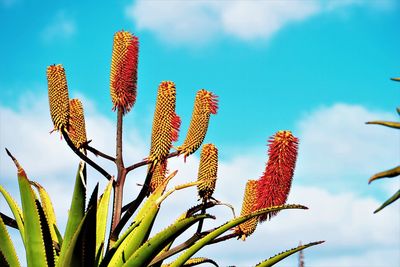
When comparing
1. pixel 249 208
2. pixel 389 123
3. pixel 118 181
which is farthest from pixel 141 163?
pixel 389 123

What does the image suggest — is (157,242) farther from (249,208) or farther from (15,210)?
(15,210)

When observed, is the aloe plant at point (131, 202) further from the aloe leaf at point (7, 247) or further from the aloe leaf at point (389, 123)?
the aloe leaf at point (389, 123)

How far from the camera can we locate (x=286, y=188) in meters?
4.27

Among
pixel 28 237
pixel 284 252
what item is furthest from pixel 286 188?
pixel 28 237

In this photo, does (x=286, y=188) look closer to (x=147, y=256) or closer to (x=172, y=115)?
(x=147, y=256)

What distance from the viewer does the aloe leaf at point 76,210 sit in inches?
162

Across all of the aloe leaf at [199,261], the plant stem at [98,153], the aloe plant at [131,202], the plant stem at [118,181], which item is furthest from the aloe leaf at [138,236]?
the plant stem at [98,153]

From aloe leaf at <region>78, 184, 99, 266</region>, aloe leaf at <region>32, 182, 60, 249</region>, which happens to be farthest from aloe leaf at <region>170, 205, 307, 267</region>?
aloe leaf at <region>32, 182, 60, 249</region>

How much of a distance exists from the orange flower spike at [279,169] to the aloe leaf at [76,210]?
1.03 m

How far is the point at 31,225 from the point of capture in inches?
172

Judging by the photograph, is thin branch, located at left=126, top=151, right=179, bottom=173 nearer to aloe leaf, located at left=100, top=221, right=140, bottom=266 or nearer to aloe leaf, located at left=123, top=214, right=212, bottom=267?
aloe leaf, located at left=100, top=221, right=140, bottom=266

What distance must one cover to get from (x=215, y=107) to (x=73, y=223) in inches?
60.0

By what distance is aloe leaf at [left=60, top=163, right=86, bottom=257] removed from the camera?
411 cm

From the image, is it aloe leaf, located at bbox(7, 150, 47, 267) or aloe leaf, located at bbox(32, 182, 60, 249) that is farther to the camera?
aloe leaf, located at bbox(32, 182, 60, 249)
